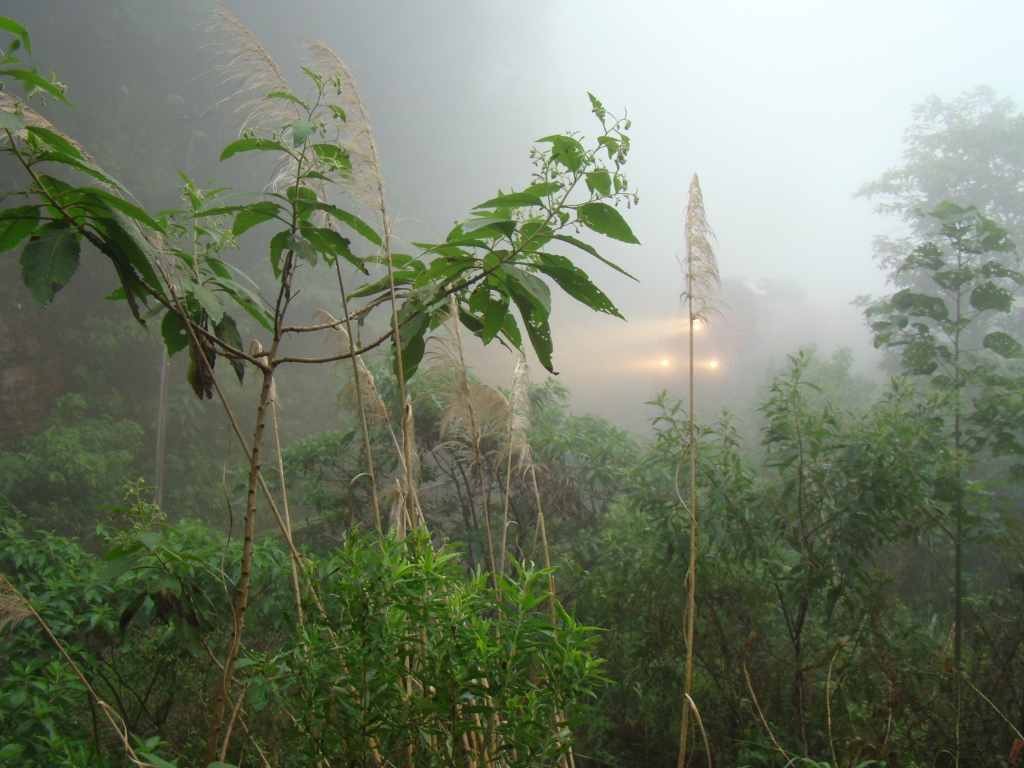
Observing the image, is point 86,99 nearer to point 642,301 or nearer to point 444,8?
point 444,8

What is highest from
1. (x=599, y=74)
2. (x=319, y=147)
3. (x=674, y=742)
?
(x=599, y=74)

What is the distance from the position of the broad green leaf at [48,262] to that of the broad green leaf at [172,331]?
0.37 feet

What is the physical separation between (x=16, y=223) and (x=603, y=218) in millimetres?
512

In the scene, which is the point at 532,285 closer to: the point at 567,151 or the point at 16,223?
the point at 567,151

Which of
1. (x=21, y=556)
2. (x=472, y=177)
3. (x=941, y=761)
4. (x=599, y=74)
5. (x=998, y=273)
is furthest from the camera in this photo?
(x=599, y=74)

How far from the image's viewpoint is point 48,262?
48 cm

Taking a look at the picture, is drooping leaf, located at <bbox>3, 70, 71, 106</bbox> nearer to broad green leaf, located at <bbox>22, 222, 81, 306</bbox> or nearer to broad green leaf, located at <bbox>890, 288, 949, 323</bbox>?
broad green leaf, located at <bbox>22, 222, 81, 306</bbox>

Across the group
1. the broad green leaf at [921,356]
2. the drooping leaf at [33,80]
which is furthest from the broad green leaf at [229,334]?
the broad green leaf at [921,356]

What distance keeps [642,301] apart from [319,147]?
4569mm

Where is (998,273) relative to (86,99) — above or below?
below

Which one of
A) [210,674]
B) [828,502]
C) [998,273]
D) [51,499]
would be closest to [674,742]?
[828,502]

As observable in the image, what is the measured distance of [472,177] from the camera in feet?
20.2

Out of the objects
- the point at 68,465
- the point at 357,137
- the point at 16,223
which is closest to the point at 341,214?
the point at 357,137

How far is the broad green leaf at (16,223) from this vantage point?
1.60 feet
